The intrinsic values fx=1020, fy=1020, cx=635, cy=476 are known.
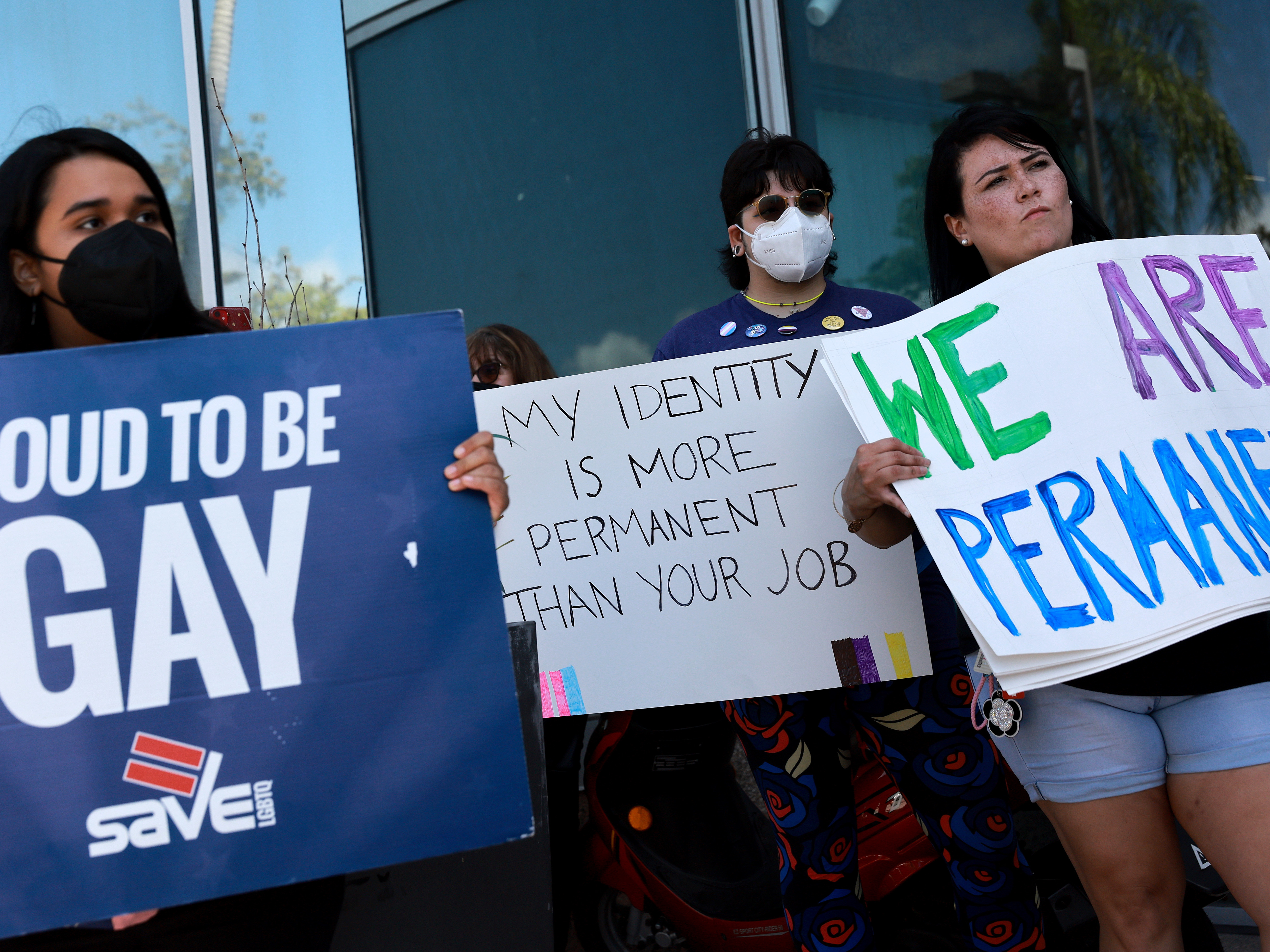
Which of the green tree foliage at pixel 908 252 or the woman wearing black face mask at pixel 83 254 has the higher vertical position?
the green tree foliage at pixel 908 252

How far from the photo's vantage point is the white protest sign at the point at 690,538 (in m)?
2.07

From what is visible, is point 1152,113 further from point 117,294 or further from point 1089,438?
point 117,294

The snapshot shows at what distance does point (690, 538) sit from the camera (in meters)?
2.16

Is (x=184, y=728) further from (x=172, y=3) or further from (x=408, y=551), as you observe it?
(x=172, y=3)

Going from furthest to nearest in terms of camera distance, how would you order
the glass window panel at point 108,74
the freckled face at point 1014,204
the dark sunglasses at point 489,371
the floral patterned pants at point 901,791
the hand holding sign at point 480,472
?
1. the glass window panel at point 108,74
2. the dark sunglasses at point 489,371
3. the floral patterned pants at point 901,791
4. the freckled face at point 1014,204
5. the hand holding sign at point 480,472

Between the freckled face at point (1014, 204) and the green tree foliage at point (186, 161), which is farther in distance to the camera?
the green tree foliage at point (186, 161)

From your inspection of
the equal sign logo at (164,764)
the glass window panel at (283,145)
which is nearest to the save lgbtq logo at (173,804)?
the equal sign logo at (164,764)

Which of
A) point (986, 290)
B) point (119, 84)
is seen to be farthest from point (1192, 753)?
point (119, 84)

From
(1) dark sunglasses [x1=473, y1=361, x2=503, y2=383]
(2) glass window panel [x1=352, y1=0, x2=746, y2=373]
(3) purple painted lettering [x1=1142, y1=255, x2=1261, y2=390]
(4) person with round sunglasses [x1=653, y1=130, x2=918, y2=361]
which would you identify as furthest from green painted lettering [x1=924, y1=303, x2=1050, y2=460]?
(2) glass window panel [x1=352, y1=0, x2=746, y2=373]

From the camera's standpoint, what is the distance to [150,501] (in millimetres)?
1248

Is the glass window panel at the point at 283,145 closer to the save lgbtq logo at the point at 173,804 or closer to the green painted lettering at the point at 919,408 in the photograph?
the green painted lettering at the point at 919,408

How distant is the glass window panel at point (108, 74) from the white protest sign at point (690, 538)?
3.65 metres

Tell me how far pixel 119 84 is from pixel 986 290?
4.95 metres

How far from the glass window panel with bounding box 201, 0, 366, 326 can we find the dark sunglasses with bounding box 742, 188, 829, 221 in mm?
3496
